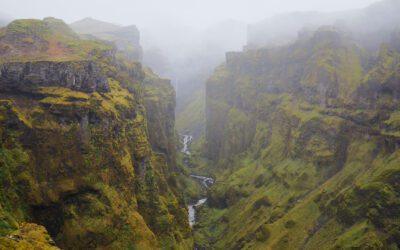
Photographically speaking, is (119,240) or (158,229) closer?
(119,240)

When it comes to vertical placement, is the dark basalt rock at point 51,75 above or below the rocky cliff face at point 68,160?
above

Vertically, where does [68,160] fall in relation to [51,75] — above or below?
below

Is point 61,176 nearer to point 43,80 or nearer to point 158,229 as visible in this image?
point 43,80

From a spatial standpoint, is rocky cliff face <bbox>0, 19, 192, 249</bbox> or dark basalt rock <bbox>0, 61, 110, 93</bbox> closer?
rocky cliff face <bbox>0, 19, 192, 249</bbox>

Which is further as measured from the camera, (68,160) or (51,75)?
(51,75)

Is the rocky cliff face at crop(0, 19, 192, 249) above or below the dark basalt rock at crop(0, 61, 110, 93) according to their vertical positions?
below

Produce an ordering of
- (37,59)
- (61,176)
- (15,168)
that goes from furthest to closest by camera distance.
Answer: (37,59) < (61,176) < (15,168)

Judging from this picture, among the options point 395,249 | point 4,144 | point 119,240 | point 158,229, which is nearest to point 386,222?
point 395,249

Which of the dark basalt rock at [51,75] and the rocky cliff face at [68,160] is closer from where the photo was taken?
the rocky cliff face at [68,160]
